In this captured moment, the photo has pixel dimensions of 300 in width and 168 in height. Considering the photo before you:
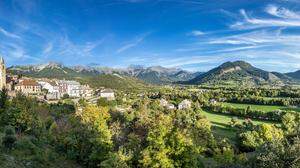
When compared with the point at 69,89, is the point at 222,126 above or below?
below

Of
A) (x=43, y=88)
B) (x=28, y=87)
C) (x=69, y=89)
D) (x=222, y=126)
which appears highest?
(x=28, y=87)

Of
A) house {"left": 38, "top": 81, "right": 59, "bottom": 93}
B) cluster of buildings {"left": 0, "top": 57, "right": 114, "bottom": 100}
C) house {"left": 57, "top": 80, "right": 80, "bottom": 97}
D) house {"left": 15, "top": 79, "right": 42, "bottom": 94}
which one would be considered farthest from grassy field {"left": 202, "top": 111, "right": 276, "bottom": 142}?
house {"left": 38, "top": 81, "right": 59, "bottom": 93}

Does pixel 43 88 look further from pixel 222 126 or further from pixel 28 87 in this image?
pixel 222 126

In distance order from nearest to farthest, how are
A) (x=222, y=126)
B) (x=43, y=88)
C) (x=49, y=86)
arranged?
(x=222, y=126) < (x=43, y=88) < (x=49, y=86)

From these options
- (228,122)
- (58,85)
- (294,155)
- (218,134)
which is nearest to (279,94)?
(228,122)

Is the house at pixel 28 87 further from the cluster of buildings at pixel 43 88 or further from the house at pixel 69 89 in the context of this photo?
the house at pixel 69 89

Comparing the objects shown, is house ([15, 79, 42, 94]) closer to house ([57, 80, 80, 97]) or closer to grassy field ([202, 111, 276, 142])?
house ([57, 80, 80, 97])

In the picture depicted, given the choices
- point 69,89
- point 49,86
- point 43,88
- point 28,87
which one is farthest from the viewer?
point 69,89

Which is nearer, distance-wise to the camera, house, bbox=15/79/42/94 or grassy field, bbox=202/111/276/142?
grassy field, bbox=202/111/276/142

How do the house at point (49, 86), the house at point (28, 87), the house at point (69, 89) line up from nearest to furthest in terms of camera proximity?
1. the house at point (28, 87)
2. the house at point (49, 86)
3. the house at point (69, 89)

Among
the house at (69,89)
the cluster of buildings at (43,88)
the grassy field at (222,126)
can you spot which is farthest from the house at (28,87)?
the grassy field at (222,126)

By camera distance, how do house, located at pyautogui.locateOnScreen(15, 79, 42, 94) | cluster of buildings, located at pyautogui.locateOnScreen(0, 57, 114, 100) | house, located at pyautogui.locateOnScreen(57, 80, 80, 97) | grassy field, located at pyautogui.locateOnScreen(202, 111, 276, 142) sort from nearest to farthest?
grassy field, located at pyautogui.locateOnScreen(202, 111, 276, 142), cluster of buildings, located at pyautogui.locateOnScreen(0, 57, 114, 100), house, located at pyautogui.locateOnScreen(15, 79, 42, 94), house, located at pyautogui.locateOnScreen(57, 80, 80, 97)

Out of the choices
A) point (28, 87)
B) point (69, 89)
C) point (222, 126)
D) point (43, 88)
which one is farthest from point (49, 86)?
point (222, 126)
